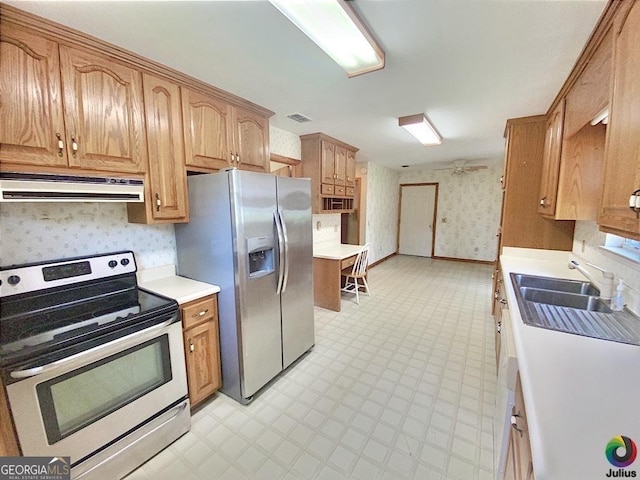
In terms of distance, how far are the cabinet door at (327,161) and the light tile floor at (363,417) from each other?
1.92 meters

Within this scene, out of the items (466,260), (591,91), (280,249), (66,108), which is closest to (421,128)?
(591,91)

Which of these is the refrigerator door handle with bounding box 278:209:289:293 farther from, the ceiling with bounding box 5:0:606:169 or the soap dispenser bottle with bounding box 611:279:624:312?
the soap dispenser bottle with bounding box 611:279:624:312

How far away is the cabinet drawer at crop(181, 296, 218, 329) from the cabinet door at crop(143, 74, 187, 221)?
2.07 ft

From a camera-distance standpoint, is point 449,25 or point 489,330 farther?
point 489,330

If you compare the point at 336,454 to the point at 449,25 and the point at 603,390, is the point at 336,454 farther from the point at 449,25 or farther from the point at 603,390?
the point at 449,25

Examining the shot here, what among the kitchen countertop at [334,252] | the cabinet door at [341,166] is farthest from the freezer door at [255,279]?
the cabinet door at [341,166]

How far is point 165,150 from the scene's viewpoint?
178 cm

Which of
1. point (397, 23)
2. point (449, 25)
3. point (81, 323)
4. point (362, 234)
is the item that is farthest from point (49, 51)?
point (362, 234)

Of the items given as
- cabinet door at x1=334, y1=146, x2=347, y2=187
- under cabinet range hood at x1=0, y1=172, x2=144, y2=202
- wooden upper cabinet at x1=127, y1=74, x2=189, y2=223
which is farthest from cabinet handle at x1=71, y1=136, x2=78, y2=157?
cabinet door at x1=334, y1=146, x2=347, y2=187

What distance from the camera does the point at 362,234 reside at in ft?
17.5

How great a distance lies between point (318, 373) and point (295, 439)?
0.66 metres

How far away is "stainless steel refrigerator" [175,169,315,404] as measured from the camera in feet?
5.86

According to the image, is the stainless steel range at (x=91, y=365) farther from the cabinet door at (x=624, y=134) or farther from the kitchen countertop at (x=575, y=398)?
the cabinet door at (x=624, y=134)

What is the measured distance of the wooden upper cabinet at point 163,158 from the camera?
5.56ft
